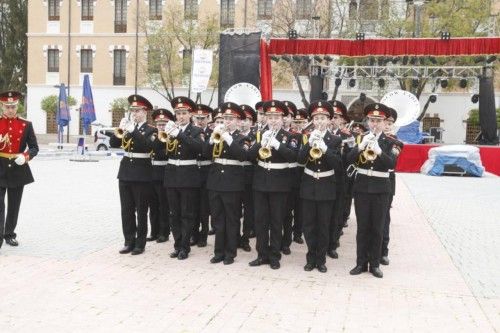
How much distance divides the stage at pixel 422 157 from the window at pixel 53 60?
2873 centimetres

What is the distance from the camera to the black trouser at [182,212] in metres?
7.88

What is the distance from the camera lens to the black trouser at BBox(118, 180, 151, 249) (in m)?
8.02

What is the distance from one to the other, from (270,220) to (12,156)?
3583 millimetres

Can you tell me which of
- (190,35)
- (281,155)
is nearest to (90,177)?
(281,155)

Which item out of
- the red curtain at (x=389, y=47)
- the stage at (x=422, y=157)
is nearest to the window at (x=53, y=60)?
the red curtain at (x=389, y=47)

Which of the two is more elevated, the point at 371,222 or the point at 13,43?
the point at 13,43

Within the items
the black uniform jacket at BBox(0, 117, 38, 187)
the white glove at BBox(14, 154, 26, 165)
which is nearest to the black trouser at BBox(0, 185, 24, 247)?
the black uniform jacket at BBox(0, 117, 38, 187)

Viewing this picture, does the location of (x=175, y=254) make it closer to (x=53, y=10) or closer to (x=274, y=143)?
(x=274, y=143)

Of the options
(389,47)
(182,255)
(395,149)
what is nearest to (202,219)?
(182,255)

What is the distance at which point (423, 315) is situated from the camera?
18.7ft

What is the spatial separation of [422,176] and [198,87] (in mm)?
9222

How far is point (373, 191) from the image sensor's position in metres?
7.11

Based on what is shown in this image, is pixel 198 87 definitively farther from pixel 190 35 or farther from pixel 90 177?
pixel 190 35

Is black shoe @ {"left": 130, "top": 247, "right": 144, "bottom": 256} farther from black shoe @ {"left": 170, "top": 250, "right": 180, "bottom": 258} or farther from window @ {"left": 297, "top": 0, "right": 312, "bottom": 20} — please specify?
window @ {"left": 297, "top": 0, "right": 312, "bottom": 20}
